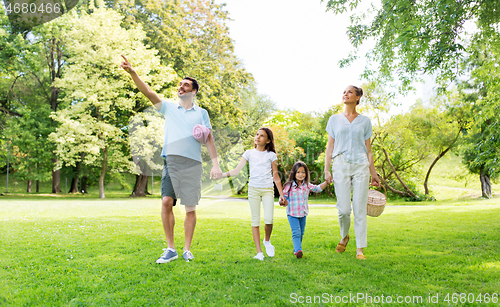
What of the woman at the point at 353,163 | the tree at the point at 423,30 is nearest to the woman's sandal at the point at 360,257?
the woman at the point at 353,163

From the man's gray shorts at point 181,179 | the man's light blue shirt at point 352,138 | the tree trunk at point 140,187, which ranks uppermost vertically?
the man's light blue shirt at point 352,138

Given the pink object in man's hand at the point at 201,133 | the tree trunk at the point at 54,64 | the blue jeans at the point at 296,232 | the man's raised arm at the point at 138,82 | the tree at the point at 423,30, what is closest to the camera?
the man's raised arm at the point at 138,82

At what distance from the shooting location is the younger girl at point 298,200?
4566 millimetres

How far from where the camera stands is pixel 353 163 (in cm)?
441

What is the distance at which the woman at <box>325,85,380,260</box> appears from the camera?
173 inches

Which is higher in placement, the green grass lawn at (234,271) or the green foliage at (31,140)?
the green foliage at (31,140)

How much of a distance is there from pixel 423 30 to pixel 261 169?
4710 mm

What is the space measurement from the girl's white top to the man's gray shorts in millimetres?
800

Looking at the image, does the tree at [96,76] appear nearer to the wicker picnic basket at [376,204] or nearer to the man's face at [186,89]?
the man's face at [186,89]

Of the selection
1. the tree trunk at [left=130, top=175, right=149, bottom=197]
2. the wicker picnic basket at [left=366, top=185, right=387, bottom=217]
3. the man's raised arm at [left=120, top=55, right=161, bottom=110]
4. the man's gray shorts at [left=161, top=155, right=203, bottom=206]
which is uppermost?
the man's raised arm at [left=120, top=55, right=161, bottom=110]

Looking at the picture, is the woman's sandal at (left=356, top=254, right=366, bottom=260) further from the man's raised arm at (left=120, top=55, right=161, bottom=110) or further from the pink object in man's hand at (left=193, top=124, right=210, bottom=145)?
the man's raised arm at (left=120, top=55, right=161, bottom=110)

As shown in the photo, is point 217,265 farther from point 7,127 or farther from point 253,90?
point 253,90

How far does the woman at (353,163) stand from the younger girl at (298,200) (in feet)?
1.08

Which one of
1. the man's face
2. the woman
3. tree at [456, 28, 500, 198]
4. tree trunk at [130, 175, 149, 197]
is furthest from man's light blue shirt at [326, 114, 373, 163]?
tree trunk at [130, 175, 149, 197]
